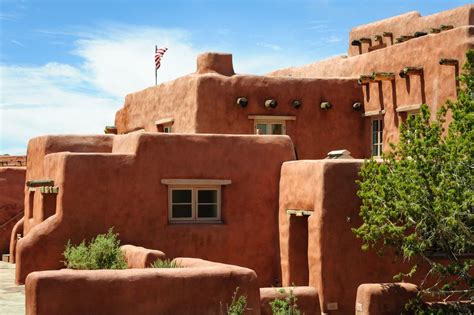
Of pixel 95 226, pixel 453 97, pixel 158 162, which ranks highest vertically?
pixel 453 97

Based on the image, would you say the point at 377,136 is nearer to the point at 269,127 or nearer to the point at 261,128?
the point at 269,127

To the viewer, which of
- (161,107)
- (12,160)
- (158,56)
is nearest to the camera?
(161,107)

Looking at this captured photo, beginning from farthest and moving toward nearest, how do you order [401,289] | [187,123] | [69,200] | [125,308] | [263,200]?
[187,123], [263,200], [69,200], [401,289], [125,308]

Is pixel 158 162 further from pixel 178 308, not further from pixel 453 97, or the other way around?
pixel 453 97

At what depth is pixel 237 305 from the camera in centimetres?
1293

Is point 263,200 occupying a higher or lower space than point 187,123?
lower

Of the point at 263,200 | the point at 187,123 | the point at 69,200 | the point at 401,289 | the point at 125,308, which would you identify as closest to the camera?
the point at 125,308

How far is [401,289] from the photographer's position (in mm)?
14633

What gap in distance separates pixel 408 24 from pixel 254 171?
848 centimetres

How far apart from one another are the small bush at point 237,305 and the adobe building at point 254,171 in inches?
88.6

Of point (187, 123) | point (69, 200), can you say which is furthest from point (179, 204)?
point (187, 123)

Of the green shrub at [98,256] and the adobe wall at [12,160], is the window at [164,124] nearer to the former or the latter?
the green shrub at [98,256]

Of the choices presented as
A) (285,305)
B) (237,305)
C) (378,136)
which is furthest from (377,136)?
(237,305)

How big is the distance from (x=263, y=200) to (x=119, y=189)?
Answer: 3241 mm
